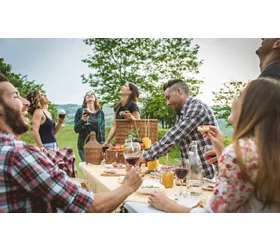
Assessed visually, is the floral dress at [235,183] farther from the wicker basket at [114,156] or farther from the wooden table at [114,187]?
the wicker basket at [114,156]

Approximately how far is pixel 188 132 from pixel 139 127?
1.99 ft

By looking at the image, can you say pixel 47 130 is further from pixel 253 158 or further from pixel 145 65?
pixel 253 158

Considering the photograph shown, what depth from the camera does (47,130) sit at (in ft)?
12.1

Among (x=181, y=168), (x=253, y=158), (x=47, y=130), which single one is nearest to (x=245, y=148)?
(x=253, y=158)

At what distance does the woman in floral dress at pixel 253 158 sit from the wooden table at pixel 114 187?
449mm

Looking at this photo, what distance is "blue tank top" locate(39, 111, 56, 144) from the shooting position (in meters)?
3.67

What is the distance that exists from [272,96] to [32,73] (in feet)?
7.60

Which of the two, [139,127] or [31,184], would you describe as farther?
[139,127]

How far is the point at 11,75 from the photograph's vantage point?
9.09 ft

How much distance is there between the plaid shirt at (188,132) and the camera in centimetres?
231

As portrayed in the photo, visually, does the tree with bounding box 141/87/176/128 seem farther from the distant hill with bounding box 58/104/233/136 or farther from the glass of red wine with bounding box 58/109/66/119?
the glass of red wine with bounding box 58/109/66/119

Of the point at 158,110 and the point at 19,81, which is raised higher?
the point at 19,81
